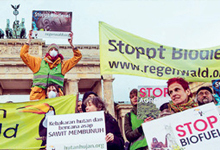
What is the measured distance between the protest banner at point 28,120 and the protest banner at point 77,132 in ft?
3.04

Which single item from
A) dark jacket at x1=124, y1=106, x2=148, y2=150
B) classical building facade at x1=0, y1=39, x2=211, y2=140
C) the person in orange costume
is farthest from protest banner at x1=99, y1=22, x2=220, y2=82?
classical building facade at x1=0, y1=39, x2=211, y2=140

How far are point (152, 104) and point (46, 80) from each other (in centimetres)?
235

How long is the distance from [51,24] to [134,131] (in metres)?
3.20

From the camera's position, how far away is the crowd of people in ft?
14.7

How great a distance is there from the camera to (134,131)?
509cm

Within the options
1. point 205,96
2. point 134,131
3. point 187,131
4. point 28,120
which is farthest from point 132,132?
point 28,120

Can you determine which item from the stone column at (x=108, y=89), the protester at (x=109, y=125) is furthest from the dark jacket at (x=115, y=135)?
the stone column at (x=108, y=89)

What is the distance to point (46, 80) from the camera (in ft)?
21.4

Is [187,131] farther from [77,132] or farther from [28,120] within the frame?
[28,120]

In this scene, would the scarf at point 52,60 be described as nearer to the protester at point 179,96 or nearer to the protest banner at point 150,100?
the protest banner at point 150,100

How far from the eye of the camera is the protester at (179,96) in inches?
196

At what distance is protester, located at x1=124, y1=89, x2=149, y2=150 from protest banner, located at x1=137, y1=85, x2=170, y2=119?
0.62 feet

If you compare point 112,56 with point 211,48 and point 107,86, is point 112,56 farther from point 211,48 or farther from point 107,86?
point 107,86

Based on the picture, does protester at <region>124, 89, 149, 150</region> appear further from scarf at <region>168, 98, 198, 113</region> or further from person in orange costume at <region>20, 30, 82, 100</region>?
person in orange costume at <region>20, 30, 82, 100</region>
